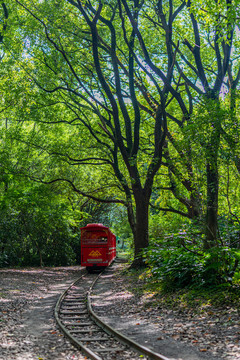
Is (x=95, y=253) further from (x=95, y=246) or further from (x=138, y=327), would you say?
(x=138, y=327)

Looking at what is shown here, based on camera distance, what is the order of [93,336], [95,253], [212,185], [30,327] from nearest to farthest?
1. [93,336]
2. [30,327]
3. [212,185]
4. [95,253]

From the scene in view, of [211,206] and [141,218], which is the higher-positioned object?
[211,206]

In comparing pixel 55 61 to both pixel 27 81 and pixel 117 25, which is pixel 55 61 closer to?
pixel 27 81

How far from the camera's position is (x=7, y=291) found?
1593cm

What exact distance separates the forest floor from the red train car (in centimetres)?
1129

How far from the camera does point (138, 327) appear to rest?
368 inches

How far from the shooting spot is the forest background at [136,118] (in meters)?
12.3

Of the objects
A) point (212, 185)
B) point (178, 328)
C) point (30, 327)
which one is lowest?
point (30, 327)

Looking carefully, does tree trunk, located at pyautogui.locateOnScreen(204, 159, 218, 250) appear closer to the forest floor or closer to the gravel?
the forest floor

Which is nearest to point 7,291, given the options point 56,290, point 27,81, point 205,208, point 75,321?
point 56,290

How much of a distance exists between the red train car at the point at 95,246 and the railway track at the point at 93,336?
→ 12662 mm

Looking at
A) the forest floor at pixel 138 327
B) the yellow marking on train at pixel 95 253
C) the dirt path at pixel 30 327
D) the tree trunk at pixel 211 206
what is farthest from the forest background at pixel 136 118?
the dirt path at pixel 30 327

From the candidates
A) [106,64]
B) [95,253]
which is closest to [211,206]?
[106,64]

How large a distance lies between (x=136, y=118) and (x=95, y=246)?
10554 millimetres
